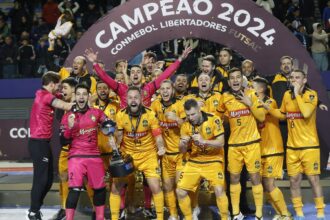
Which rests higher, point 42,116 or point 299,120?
point 42,116

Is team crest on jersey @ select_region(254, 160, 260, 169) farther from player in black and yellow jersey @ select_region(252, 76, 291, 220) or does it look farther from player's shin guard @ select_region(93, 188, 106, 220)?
player's shin guard @ select_region(93, 188, 106, 220)

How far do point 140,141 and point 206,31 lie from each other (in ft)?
9.32

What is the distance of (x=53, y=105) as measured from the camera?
9.63 metres

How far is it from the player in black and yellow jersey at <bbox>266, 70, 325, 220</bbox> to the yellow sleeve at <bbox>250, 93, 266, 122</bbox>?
19cm

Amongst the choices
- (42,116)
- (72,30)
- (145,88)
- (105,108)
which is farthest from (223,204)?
(72,30)

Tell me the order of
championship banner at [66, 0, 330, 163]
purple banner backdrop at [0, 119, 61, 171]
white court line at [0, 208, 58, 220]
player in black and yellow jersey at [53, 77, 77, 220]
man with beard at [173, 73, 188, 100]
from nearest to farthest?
player in black and yellow jersey at [53, 77, 77, 220] → man with beard at [173, 73, 188, 100] → white court line at [0, 208, 58, 220] → championship banner at [66, 0, 330, 163] → purple banner backdrop at [0, 119, 61, 171]

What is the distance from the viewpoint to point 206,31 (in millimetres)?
11695

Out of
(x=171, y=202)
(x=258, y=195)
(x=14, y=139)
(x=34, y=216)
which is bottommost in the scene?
(x=34, y=216)

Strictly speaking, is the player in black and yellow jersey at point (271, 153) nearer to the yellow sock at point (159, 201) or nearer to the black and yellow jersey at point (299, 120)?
the black and yellow jersey at point (299, 120)

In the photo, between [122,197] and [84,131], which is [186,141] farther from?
[122,197]

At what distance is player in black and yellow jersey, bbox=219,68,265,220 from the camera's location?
9.55m

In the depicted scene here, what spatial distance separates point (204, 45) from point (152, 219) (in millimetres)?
5783

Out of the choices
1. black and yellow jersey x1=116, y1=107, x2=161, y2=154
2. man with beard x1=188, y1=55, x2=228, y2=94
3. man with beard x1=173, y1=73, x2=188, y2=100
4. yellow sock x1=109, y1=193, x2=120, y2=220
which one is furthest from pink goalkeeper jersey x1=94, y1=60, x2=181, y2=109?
yellow sock x1=109, y1=193, x2=120, y2=220

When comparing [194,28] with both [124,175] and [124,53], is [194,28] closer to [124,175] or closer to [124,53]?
[124,53]
